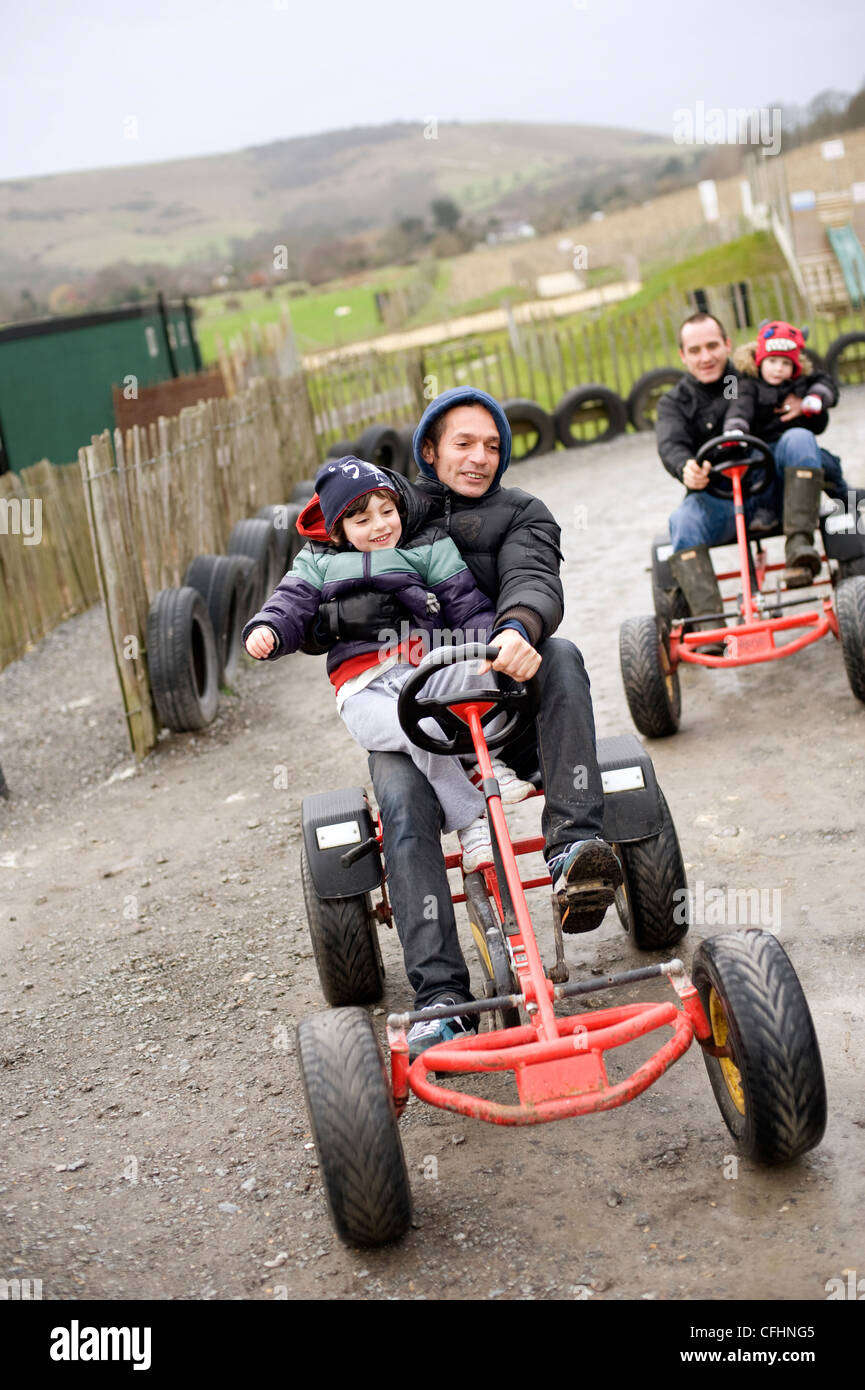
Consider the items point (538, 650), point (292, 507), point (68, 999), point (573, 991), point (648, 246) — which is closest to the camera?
point (573, 991)

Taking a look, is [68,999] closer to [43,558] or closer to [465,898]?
[465,898]

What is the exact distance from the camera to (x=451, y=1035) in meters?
2.93

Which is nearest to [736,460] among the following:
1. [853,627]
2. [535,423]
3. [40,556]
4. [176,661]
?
[853,627]

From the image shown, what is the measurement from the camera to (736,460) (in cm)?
575

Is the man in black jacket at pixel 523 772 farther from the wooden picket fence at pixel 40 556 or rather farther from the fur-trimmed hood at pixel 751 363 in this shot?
the wooden picket fence at pixel 40 556

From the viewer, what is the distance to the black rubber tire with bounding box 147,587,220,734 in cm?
652

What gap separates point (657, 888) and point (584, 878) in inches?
23.3

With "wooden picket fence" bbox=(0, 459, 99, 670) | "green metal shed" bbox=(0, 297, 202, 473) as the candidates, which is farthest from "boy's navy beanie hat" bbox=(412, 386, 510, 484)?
"green metal shed" bbox=(0, 297, 202, 473)

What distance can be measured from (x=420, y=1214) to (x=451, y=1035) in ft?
1.20

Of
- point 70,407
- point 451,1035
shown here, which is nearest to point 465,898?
point 451,1035

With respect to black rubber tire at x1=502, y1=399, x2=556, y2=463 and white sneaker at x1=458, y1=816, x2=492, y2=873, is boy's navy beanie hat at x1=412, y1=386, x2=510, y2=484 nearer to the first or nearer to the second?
white sneaker at x1=458, y1=816, x2=492, y2=873

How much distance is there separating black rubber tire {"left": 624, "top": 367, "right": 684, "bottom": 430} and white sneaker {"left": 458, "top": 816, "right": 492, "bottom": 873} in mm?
10937
